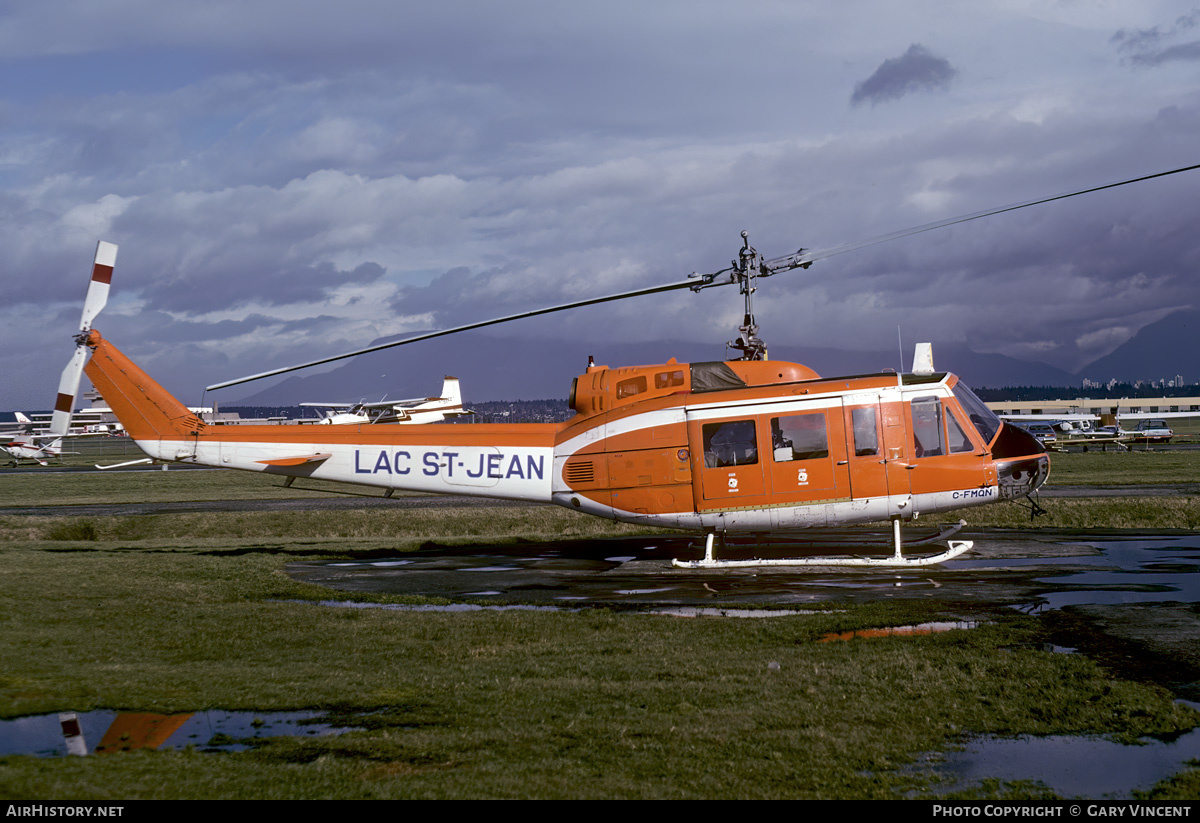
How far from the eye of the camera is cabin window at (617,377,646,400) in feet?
65.5

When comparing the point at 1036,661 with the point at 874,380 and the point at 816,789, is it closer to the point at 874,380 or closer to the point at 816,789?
the point at 816,789

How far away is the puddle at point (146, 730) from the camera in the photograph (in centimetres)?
790

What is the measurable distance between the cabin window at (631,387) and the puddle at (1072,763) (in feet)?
42.1

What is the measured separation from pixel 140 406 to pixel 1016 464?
20.9 metres

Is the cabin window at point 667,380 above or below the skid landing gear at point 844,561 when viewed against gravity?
above

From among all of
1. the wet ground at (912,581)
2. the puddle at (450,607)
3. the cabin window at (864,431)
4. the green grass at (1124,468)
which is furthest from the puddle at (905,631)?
the green grass at (1124,468)

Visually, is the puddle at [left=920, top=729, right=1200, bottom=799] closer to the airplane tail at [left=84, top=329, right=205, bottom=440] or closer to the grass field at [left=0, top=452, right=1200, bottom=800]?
the grass field at [left=0, top=452, right=1200, bottom=800]

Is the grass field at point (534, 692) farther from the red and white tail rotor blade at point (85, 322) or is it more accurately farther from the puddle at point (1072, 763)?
the red and white tail rotor blade at point (85, 322)

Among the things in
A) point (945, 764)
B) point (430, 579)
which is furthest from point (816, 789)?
point (430, 579)

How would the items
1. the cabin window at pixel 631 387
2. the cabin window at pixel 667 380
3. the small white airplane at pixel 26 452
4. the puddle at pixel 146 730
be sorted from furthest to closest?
the small white airplane at pixel 26 452
the cabin window at pixel 631 387
the cabin window at pixel 667 380
the puddle at pixel 146 730

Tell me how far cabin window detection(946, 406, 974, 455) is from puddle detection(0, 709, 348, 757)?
14.2m

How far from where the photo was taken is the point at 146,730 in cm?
842

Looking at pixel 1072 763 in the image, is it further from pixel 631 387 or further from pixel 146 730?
pixel 631 387

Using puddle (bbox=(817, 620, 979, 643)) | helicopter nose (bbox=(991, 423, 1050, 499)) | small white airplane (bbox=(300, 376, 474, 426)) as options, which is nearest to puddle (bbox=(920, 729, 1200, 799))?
puddle (bbox=(817, 620, 979, 643))
